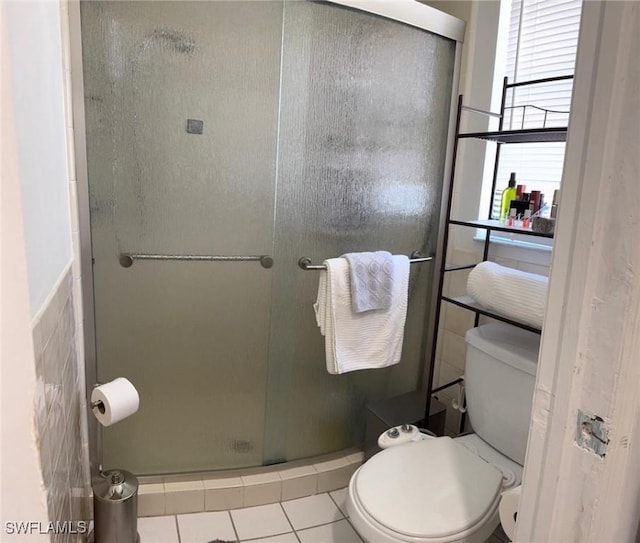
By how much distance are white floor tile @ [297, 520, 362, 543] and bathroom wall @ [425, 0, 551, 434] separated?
0.65m

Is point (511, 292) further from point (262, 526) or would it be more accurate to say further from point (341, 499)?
point (262, 526)

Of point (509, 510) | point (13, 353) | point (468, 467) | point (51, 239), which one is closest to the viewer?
point (13, 353)

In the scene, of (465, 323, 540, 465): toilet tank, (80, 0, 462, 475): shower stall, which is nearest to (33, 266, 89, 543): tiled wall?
(80, 0, 462, 475): shower stall

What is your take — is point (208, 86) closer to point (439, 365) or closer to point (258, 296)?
point (258, 296)

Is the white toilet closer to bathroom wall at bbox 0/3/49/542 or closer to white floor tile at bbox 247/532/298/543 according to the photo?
white floor tile at bbox 247/532/298/543

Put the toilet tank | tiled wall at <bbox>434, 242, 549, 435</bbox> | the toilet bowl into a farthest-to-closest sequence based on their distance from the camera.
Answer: tiled wall at <bbox>434, 242, 549, 435</bbox> < the toilet tank < the toilet bowl

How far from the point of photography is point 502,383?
1.59m

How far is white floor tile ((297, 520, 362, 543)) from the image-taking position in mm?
1774

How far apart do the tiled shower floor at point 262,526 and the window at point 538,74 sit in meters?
1.36

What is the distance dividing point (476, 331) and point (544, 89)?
1004 mm

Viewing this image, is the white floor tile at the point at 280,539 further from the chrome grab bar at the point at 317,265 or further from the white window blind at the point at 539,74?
→ the white window blind at the point at 539,74

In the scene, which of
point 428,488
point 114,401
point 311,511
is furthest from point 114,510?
point 428,488

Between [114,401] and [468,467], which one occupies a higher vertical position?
[114,401]

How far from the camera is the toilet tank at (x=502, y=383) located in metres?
1.53
